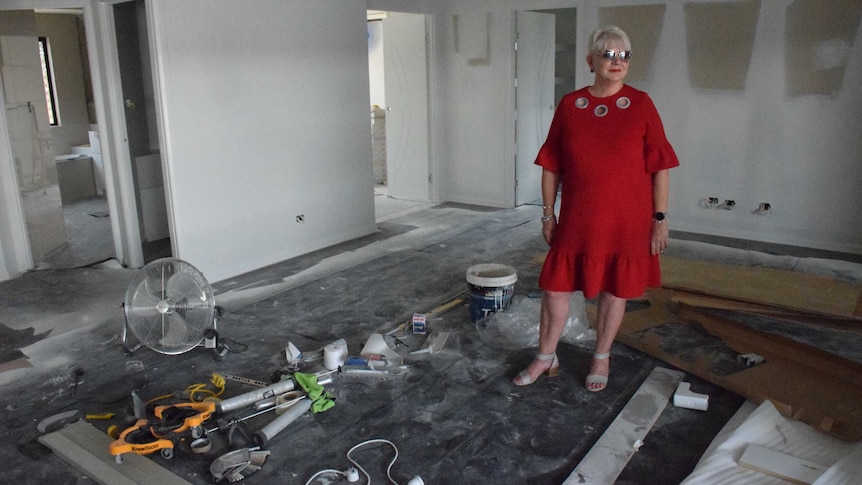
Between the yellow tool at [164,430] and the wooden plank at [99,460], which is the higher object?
the yellow tool at [164,430]

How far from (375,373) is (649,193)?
1.49 m

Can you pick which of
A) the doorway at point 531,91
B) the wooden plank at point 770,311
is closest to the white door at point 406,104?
the doorway at point 531,91

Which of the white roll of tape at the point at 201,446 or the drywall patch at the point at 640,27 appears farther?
the drywall patch at the point at 640,27

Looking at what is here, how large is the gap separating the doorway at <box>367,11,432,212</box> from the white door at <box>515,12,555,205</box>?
3.15 ft

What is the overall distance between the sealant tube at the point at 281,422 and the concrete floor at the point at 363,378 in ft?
0.11

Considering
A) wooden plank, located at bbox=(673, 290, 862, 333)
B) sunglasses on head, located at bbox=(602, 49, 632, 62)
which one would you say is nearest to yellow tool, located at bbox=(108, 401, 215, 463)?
sunglasses on head, located at bbox=(602, 49, 632, 62)

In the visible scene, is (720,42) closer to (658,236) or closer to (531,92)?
(531,92)

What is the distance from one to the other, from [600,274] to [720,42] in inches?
136

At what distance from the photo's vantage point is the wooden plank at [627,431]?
237cm

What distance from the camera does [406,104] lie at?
7074mm

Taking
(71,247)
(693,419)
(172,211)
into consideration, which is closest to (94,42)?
(172,211)

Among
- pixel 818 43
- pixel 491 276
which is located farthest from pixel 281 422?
pixel 818 43

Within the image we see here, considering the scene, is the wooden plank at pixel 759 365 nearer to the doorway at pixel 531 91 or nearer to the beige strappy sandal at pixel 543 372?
the beige strappy sandal at pixel 543 372

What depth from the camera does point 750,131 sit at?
532cm
